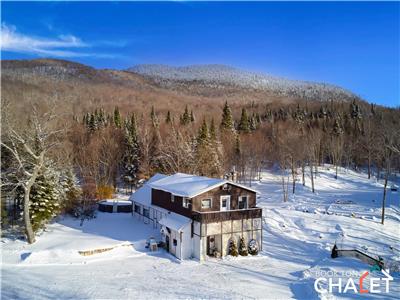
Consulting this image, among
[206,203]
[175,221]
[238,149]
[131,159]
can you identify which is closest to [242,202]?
[206,203]

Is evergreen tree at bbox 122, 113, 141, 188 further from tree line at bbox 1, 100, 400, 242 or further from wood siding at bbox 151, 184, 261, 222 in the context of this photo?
wood siding at bbox 151, 184, 261, 222

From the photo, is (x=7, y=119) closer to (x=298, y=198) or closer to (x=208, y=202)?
(x=208, y=202)

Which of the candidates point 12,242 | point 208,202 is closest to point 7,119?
point 12,242

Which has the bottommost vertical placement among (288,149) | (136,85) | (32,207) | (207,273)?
(207,273)

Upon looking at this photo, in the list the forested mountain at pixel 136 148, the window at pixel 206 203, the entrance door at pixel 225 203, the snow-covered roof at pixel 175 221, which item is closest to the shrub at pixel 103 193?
the forested mountain at pixel 136 148

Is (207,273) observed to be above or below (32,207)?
below

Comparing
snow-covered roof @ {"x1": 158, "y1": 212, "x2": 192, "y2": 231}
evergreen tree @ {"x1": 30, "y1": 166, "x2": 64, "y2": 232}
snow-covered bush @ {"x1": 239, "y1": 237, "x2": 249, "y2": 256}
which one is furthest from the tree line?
snow-covered bush @ {"x1": 239, "y1": 237, "x2": 249, "y2": 256}

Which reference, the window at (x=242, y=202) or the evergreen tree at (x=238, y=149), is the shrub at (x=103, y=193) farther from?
the evergreen tree at (x=238, y=149)
